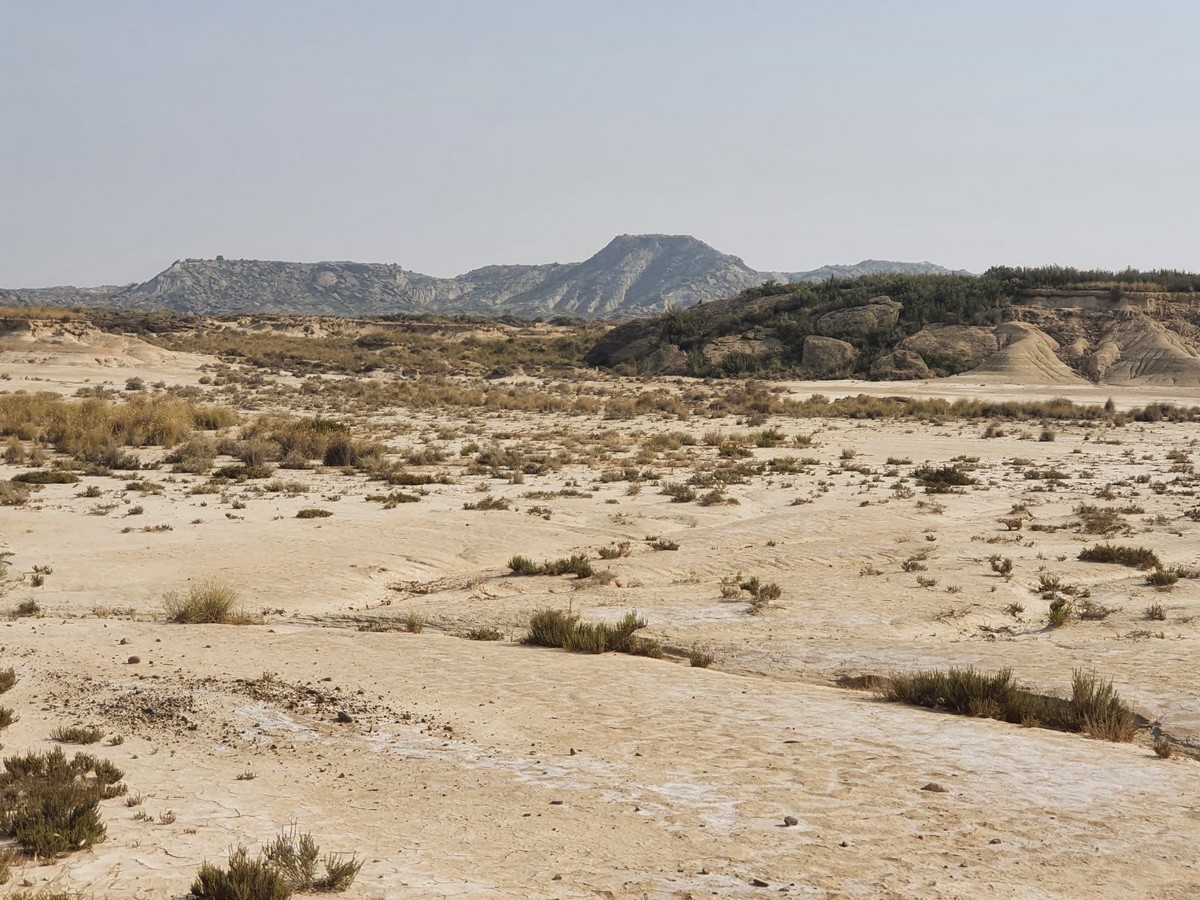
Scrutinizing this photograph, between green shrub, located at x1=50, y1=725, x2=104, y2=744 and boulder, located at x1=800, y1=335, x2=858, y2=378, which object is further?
boulder, located at x1=800, y1=335, x2=858, y2=378

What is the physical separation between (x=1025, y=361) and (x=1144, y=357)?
22.2 ft

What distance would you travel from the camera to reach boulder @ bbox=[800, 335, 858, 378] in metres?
62.5

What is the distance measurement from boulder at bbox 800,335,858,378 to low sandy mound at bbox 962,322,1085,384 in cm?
713

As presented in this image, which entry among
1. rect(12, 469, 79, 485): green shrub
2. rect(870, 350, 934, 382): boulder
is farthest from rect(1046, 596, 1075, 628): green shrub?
rect(870, 350, 934, 382): boulder

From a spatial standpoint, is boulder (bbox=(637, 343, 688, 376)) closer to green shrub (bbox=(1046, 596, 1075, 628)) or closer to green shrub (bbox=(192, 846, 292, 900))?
green shrub (bbox=(1046, 596, 1075, 628))

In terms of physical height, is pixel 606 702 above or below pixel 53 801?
below

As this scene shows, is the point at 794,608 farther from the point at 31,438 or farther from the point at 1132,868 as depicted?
the point at 31,438

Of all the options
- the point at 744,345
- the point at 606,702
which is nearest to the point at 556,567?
the point at 606,702

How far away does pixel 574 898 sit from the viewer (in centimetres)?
574

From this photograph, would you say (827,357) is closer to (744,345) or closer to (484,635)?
(744,345)

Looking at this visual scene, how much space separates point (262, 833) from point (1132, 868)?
5318mm

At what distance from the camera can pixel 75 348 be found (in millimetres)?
57156

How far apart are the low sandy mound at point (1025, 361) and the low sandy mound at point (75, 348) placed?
149 ft

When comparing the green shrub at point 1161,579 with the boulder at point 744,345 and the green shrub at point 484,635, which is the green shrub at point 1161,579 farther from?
the boulder at point 744,345
